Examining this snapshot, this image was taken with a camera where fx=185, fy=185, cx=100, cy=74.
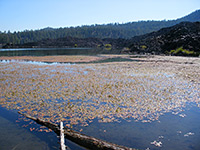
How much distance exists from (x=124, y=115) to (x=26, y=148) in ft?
16.6

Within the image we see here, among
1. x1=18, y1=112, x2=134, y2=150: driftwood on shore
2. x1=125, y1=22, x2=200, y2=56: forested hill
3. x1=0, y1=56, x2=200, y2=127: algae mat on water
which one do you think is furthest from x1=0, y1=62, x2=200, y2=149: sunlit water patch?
x1=125, y1=22, x2=200, y2=56: forested hill

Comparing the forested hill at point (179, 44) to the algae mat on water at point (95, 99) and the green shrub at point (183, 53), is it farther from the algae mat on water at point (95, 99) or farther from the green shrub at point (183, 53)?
the algae mat on water at point (95, 99)

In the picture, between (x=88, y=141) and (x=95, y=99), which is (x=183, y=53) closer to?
(x=95, y=99)

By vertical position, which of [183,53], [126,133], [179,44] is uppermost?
[179,44]

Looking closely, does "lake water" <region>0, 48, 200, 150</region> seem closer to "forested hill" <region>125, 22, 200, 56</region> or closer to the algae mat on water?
the algae mat on water

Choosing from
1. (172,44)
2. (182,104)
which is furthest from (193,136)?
(172,44)

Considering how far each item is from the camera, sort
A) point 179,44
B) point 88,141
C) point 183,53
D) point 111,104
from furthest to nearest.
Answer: point 179,44 < point 183,53 < point 111,104 < point 88,141

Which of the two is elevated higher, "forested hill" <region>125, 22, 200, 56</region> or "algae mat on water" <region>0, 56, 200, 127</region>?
"forested hill" <region>125, 22, 200, 56</region>

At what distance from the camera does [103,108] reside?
10.9 meters

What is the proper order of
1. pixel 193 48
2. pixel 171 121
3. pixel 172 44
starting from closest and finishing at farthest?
pixel 171 121 < pixel 193 48 < pixel 172 44

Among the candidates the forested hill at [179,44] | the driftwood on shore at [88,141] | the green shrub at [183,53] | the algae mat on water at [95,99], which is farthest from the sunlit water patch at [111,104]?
the forested hill at [179,44]

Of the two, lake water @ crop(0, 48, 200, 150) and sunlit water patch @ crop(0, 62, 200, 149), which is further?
sunlit water patch @ crop(0, 62, 200, 149)

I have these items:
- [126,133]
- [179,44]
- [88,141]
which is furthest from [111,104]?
[179,44]

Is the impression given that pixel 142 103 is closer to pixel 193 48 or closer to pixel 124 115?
pixel 124 115
